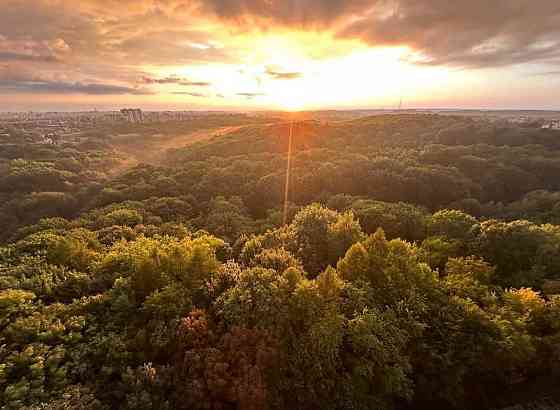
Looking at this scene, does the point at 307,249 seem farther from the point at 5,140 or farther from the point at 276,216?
the point at 5,140

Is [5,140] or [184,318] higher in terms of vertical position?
[184,318]

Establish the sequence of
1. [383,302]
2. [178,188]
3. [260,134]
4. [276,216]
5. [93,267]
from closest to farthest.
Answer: [383,302] → [93,267] → [276,216] → [178,188] → [260,134]

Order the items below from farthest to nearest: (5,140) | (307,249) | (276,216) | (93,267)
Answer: (5,140) → (276,216) → (307,249) → (93,267)

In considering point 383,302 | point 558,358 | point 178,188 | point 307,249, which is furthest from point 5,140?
point 558,358

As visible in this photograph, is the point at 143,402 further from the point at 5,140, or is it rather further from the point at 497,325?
the point at 5,140

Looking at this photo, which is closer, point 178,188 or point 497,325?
point 497,325

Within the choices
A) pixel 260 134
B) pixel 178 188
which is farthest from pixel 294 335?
pixel 260 134

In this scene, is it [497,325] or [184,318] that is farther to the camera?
[497,325]

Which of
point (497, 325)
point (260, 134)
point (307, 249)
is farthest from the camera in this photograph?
point (260, 134)

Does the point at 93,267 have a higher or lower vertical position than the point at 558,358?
higher
